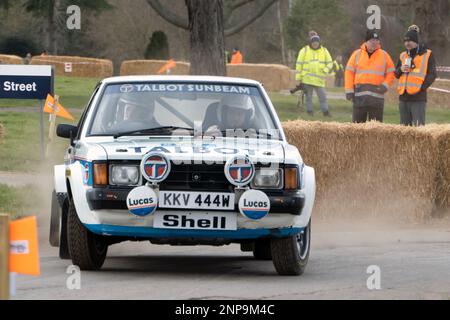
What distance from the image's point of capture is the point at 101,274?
386 inches

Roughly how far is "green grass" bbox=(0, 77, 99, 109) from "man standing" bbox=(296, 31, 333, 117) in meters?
5.72

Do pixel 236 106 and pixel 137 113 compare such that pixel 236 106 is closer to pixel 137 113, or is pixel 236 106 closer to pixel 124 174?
pixel 137 113

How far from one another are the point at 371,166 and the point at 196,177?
5593mm

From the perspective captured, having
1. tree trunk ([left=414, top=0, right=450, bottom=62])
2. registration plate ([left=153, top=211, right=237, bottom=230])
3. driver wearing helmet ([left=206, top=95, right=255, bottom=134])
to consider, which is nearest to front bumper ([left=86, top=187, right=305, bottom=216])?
registration plate ([left=153, top=211, right=237, bottom=230])

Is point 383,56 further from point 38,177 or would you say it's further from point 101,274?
point 101,274

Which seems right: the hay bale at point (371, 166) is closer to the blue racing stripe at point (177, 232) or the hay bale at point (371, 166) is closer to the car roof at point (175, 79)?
the car roof at point (175, 79)

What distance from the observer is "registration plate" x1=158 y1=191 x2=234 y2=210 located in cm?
936

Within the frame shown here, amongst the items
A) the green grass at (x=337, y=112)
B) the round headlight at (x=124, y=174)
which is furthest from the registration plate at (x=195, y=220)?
the green grass at (x=337, y=112)

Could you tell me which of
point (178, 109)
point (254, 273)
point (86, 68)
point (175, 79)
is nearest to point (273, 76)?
point (86, 68)

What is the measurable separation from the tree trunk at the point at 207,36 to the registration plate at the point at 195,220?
1622 cm

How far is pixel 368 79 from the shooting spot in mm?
19906

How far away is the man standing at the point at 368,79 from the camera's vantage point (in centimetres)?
1980
